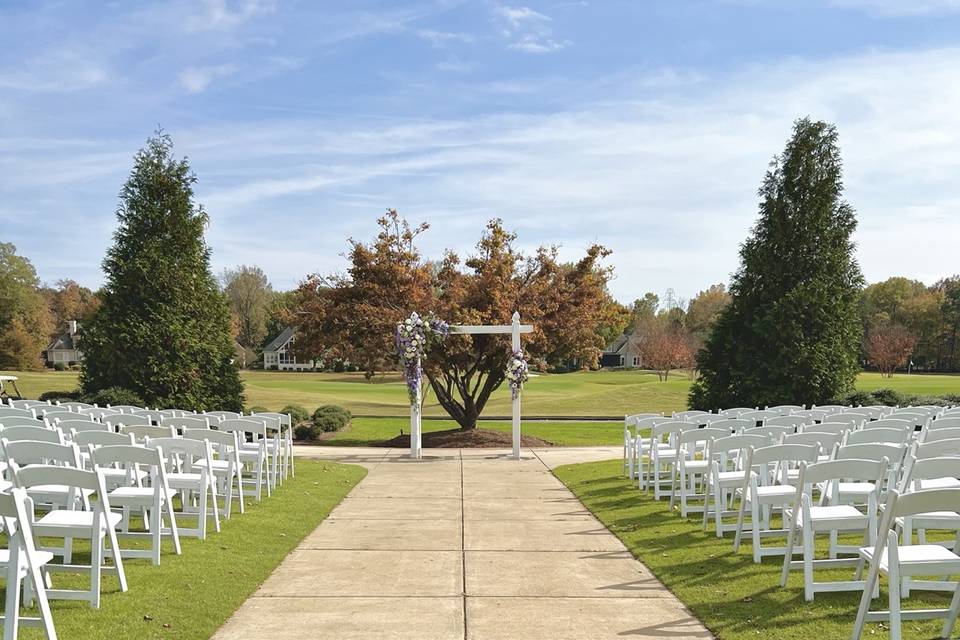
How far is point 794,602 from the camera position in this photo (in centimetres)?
628

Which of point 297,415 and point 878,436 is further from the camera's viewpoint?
point 297,415

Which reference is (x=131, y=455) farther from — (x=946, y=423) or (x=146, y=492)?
(x=946, y=423)

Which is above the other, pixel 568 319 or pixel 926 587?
pixel 568 319

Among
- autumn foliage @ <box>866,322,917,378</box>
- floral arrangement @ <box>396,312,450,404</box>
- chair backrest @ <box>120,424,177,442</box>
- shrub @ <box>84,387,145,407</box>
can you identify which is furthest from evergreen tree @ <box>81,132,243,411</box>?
autumn foliage @ <box>866,322,917,378</box>

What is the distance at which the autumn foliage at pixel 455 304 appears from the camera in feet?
68.6

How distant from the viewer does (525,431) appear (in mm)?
25750

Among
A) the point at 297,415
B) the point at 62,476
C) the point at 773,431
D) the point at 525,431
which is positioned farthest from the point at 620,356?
the point at 62,476

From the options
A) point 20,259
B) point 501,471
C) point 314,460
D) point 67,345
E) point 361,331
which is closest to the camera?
point 501,471

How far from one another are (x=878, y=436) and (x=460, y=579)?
4.70 meters

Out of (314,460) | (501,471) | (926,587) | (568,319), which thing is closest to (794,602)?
(926,587)

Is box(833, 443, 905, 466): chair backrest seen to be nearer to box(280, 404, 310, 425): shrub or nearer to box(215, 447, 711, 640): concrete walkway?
box(215, 447, 711, 640): concrete walkway

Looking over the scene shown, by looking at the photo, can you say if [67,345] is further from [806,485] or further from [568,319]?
[806,485]

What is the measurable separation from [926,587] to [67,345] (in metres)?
92.0

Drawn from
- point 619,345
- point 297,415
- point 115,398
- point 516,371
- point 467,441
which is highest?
point 619,345
